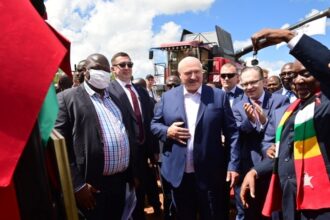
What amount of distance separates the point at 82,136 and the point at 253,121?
1765 millimetres

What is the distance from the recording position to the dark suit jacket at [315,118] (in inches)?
73.6

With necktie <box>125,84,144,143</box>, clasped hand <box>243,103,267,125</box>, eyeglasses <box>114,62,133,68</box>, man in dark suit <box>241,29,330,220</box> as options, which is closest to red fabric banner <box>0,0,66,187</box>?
man in dark suit <box>241,29,330,220</box>

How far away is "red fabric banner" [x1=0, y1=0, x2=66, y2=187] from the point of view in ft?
2.58

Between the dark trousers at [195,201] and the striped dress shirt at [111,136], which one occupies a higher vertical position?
the striped dress shirt at [111,136]

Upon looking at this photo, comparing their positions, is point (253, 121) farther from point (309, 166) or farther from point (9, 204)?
point (9, 204)

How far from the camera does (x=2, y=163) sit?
783 mm

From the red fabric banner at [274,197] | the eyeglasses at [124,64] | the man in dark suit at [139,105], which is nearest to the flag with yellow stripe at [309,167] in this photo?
the red fabric banner at [274,197]

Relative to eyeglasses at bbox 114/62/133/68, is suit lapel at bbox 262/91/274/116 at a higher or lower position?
lower

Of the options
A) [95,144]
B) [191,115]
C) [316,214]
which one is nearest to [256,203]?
[191,115]

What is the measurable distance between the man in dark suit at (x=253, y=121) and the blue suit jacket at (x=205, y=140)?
25 centimetres

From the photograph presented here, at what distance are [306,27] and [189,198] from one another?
79.0 inches

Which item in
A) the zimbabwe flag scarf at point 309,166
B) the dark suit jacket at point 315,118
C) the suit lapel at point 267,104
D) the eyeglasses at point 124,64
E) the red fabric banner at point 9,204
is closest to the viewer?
the red fabric banner at point 9,204

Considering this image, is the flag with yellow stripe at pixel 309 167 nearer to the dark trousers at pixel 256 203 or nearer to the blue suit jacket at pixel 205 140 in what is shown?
the blue suit jacket at pixel 205 140

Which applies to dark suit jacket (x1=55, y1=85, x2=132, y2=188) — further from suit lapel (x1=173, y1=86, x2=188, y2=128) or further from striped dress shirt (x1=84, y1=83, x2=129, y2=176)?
suit lapel (x1=173, y1=86, x2=188, y2=128)
